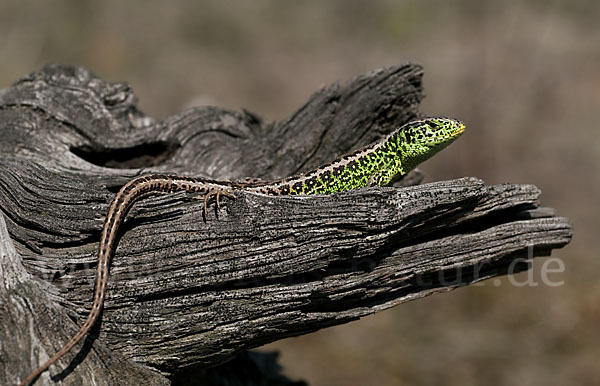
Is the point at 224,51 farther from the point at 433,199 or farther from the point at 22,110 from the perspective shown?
the point at 433,199

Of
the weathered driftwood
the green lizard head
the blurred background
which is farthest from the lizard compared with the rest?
the blurred background

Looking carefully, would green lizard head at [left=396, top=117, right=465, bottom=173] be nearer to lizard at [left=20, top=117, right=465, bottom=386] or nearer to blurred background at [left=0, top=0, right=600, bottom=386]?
lizard at [left=20, top=117, right=465, bottom=386]

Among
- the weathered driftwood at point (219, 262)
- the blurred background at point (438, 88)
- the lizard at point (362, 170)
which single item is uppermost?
the blurred background at point (438, 88)

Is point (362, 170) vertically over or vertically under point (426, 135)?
under

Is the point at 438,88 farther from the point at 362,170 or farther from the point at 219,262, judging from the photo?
the point at 219,262

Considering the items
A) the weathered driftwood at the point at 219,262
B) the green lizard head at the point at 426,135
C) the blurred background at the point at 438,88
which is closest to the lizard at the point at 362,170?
the green lizard head at the point at 426,135

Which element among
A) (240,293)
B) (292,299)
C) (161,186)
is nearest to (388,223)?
(292,299)

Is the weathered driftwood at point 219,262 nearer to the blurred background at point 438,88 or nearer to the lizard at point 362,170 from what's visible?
the lizard at point 362,170

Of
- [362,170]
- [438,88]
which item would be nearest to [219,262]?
[362,170]

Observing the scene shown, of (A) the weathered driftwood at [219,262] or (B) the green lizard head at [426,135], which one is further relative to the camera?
(B) the green lizard head at [426,135]
